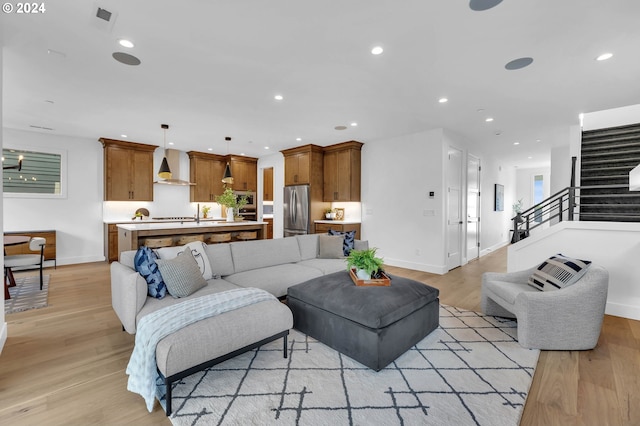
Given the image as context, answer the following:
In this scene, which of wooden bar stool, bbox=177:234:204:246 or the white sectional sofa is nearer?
the white sectional sofa

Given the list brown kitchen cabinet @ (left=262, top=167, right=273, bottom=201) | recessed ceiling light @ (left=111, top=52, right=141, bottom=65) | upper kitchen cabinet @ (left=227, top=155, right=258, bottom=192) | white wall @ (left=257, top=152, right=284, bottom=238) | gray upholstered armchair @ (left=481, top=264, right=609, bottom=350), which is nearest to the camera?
gray upholstered armchair @ (left=481, top=264, right=609, bottom=350)

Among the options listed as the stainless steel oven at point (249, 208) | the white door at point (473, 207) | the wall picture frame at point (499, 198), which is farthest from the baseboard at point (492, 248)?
the stainless steel oven at point (249, 208)

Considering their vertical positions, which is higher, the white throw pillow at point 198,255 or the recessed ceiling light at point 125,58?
the recessed ceiling light at point 125,58

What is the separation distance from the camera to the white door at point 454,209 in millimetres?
5562

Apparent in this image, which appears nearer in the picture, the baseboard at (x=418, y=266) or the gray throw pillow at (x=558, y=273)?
the gray throw pillow at (x=558, y=273)

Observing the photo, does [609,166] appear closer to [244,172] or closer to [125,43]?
[125,43]

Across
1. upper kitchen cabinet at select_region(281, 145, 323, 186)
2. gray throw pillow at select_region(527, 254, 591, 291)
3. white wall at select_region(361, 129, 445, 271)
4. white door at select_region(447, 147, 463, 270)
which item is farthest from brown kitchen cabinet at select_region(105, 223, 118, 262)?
gray throw pillow at select_region(527, 254, 591, 291)

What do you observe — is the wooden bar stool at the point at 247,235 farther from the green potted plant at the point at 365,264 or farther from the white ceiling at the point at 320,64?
the green potted plant at the point at 365,264

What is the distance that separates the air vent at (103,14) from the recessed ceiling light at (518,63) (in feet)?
12.0

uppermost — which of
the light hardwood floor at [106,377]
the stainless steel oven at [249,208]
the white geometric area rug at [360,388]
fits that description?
the stainless steel oven at [249,208]

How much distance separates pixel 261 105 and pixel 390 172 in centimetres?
311

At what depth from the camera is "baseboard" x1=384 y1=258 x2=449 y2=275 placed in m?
5.31

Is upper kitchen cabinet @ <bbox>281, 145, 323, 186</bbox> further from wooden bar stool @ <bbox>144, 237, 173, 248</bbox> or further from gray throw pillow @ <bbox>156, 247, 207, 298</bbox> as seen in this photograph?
gray throw pillow @ <bbox>156, 247, 207, 298</bbox>

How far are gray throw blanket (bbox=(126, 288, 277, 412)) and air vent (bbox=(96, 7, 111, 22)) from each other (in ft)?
7.57
